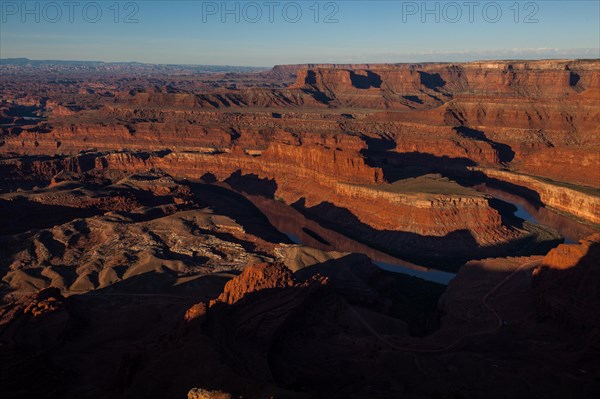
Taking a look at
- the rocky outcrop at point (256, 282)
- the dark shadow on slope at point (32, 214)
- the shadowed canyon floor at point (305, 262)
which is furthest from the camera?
the dark shadow on slope at point (32, 214)

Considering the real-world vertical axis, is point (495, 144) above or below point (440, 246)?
above

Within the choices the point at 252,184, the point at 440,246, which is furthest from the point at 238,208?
the point at 440,246

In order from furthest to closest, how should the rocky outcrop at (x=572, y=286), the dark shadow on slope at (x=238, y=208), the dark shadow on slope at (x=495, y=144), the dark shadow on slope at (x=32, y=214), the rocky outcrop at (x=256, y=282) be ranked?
the dark shadow on slope at (x=495, y=144) → the dark shadow on slope at (x=238, y=208) → the dark shadow on slope at (x=32, y=214) → the rocky outcrop at (x=256, y=282) → the rocky outcrop at (x=572, y=286)

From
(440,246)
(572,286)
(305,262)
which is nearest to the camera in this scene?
(572,286)

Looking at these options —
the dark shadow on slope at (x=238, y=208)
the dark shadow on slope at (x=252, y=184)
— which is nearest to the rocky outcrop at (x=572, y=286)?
the dark shadow on slope at (x=238, y=208)

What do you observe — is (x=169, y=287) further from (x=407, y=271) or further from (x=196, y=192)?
(x=196, y=192)

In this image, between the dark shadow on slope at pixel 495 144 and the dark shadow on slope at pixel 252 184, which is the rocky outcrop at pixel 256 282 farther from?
the dark shadow on slope at pixel 495 144

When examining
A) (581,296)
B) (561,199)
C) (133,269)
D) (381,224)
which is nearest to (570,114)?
(561,199)

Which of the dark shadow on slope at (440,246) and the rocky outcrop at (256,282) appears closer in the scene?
the rocky outcrop at (256,282)

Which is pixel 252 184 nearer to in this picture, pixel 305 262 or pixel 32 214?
pixel 32 214

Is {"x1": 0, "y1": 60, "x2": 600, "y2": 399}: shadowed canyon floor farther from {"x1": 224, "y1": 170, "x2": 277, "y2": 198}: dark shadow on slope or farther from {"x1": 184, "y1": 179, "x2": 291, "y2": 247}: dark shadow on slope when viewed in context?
{"x1": 184, "y1": 179, "x2": 291, "y2": 247}: dark shadow on slope
